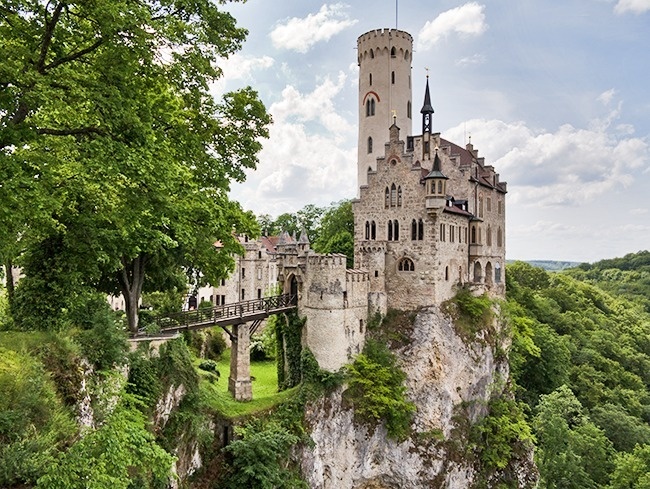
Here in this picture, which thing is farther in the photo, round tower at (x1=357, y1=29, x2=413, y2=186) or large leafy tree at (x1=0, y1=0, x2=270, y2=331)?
round tower at (x1=357, y1=29, x2=413, y2=186)

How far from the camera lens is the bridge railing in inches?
953

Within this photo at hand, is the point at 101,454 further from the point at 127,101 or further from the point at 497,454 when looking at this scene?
the point at 497,454

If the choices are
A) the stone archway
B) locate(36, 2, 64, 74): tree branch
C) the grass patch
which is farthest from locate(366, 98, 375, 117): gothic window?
locate(36, 2, 64, 74): tree branch

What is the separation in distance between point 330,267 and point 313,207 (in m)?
47.1

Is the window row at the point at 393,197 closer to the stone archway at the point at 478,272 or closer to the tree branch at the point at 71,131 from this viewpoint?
the stone archway at the point at 478,272

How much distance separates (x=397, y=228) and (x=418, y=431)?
14.0 meters

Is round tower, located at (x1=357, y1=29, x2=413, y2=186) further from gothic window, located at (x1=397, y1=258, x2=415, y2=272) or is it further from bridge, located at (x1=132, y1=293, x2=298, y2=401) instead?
bridge, located at (x1=132, y1=293, x2=298, y2=401)

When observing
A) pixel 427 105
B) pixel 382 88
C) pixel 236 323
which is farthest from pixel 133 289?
pixel 382 88

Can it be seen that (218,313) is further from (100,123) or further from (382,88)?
(382,88)

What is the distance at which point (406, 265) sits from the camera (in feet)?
113

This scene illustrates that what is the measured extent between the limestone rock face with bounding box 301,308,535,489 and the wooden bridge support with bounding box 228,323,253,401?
4036mm

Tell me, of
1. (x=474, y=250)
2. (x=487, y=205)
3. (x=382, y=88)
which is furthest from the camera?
(x=487, y=205)

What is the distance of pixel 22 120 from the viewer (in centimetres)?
1061

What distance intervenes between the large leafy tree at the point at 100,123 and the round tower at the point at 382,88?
89.2ft
